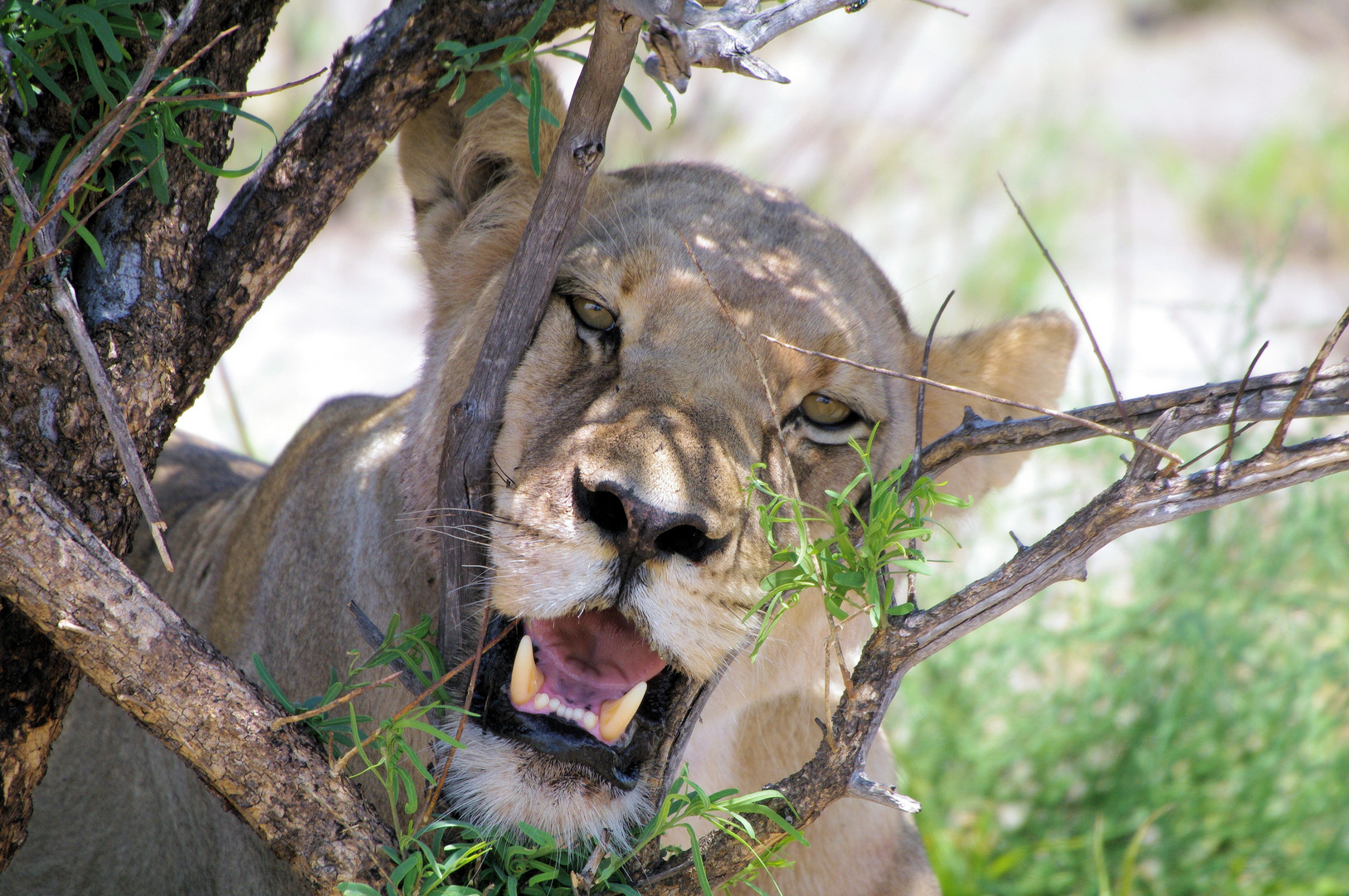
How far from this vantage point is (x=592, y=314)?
101 inches

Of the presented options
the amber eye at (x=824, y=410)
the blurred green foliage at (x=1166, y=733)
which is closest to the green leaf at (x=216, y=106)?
the amber eye at (x=824, y=410)

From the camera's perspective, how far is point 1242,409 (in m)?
1.74

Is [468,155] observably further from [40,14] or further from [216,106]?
[40,14]

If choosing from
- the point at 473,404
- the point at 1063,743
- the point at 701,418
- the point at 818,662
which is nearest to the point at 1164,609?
the point at 1063,743

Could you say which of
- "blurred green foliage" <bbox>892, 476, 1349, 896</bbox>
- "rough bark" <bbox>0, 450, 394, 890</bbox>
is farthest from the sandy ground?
"rough bark" <bbox>0, 450, 394, 890</bbox>

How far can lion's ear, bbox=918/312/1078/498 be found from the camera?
304 cm

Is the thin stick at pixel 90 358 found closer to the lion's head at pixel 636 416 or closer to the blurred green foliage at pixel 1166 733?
the lion's head at pixel 636 416

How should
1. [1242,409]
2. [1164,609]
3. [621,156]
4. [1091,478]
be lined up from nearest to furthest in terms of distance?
[1242,409] < [1164,609] < [1091,478] < [621,156]

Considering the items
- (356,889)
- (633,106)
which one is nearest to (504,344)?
(633,106)

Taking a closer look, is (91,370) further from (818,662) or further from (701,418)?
(818,662)

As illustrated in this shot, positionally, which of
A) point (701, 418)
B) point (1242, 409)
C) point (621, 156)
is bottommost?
point (701, 418)

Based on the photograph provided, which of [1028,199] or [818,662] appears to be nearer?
[818,662]

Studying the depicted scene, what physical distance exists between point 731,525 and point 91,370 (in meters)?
1.09

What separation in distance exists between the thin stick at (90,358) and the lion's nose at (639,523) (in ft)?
2.20
